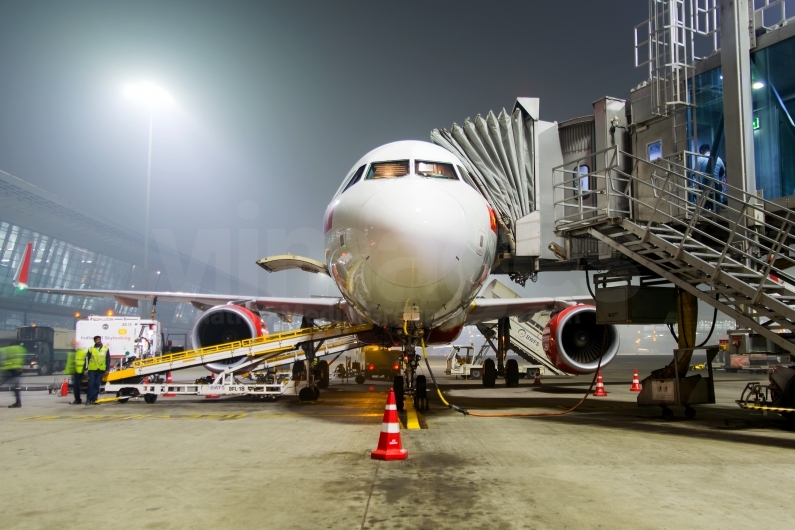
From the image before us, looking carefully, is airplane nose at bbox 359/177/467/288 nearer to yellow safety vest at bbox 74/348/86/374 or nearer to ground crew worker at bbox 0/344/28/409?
yellow safety vest at bbox 74/348/86/374

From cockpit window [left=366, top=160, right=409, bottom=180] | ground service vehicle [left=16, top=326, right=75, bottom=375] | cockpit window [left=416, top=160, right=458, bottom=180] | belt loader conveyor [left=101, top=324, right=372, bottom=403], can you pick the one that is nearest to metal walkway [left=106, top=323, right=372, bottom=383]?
belt loader conveyor [left=101, top=324, right=372, bottom=403]

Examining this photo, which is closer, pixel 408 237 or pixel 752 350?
pixel 408 237

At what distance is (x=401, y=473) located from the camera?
200 inches

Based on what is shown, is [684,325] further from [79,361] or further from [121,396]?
[79,361]

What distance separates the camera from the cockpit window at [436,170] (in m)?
8.42

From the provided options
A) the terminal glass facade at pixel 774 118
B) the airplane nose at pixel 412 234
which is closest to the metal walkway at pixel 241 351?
the airplane nose at pixel 412 234

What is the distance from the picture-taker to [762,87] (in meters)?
9.54

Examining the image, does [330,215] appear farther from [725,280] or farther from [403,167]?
[725,280]

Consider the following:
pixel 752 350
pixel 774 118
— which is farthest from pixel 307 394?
pixel 774 118

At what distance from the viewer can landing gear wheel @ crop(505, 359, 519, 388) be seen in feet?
58.4

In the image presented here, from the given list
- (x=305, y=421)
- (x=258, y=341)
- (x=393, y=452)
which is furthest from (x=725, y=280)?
(x=258, y=341)

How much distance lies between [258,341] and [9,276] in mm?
43309

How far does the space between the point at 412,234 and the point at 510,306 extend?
7885 mm

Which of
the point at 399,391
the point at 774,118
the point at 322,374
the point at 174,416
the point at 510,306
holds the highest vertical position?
the point at 774,118
